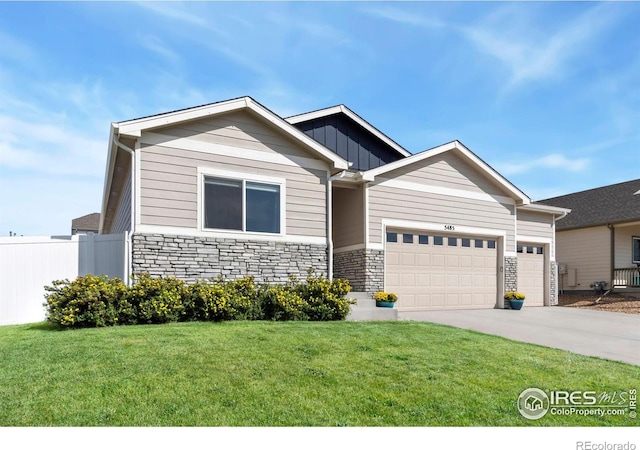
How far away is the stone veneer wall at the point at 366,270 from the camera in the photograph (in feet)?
39.9

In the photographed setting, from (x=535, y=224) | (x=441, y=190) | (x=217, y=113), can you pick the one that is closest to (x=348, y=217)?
(x=441, y=190)

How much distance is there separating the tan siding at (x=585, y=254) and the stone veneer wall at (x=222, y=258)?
15.6m

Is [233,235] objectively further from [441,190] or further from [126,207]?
[441,190]

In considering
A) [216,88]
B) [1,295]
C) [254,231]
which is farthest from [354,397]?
[216,88]

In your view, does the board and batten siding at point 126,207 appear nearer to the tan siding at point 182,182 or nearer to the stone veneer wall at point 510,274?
the tan siding at point 182,182

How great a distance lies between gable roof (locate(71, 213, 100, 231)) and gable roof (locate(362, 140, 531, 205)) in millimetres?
31760

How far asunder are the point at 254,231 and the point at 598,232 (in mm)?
17813

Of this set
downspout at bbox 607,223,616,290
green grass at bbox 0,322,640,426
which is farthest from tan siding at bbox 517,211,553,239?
green grass at bbox 0,322,640,426

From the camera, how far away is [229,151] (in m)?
10.3

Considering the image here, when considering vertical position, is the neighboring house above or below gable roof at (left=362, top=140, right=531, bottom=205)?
below

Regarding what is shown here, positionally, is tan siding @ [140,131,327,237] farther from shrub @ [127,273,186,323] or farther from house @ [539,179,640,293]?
house @ [539,179,640,293]

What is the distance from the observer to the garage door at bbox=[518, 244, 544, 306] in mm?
A: 15891

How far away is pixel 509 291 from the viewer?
14.8 m
